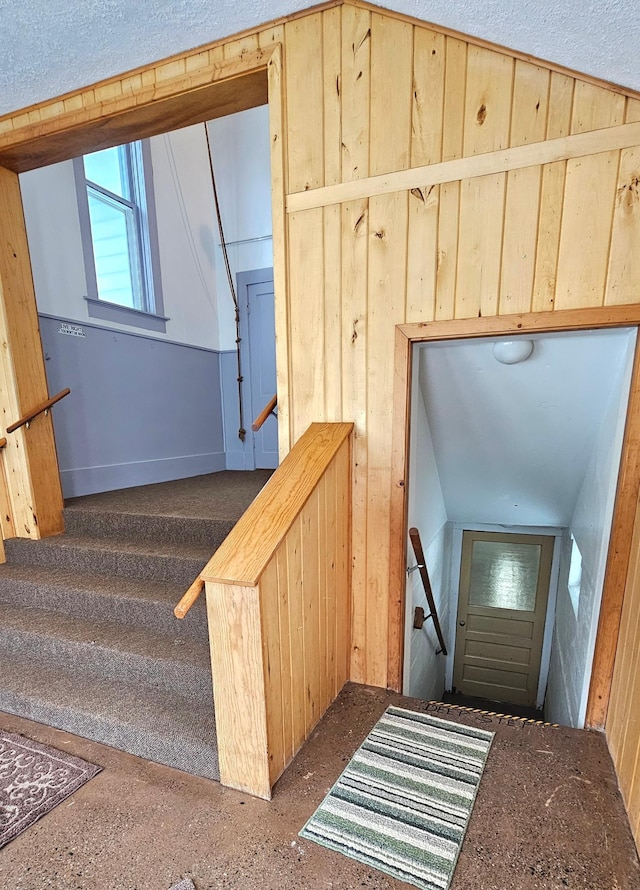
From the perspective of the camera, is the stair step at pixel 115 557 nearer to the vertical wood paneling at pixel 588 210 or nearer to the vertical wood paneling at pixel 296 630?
the vertical wood paneling at pixel 296 630

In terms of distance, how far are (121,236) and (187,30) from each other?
233 cm

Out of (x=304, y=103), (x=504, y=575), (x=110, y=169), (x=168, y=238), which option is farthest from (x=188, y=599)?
(x=110, y=169)

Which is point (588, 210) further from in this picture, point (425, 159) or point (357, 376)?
point (357, 376)

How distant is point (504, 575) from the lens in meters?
3.59

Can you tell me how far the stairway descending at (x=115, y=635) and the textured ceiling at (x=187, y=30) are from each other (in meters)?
2.08

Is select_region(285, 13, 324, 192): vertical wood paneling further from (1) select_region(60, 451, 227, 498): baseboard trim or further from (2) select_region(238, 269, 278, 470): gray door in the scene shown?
(1) select_region(60, 451, 227, 498): baseboard trim

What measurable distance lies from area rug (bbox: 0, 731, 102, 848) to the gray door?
9.43 ft

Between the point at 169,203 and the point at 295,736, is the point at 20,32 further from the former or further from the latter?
the point at 295,736

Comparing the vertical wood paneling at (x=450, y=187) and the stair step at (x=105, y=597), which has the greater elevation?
the vertical wood paneling at (x=450, y=187)

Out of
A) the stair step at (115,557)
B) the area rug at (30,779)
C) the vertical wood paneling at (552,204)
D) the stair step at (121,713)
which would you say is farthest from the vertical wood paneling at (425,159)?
the area rug at (30,779)

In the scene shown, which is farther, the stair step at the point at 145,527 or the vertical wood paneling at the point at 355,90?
the stair step at the point at 145,527

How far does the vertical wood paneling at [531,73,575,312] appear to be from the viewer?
4.35ft

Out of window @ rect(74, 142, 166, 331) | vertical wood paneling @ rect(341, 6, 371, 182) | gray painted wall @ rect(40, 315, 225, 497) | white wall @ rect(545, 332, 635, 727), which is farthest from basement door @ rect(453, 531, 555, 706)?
window @ rect(74, 142, 166, 331)

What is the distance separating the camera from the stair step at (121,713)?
1.42 m
